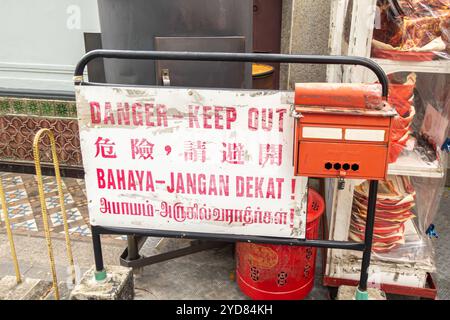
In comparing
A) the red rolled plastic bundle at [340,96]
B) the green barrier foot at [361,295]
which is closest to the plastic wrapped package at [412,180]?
the green barrier foot at [361,295]

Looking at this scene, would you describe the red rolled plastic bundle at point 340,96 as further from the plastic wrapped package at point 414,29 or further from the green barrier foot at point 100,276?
the green barrier foot at point 100,276

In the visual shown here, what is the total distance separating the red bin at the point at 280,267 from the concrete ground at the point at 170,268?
22 cm

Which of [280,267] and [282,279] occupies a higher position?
[280,267]

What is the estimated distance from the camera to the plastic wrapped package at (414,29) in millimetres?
2748

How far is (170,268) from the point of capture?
144 inches

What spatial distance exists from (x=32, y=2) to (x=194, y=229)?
11.8 ft

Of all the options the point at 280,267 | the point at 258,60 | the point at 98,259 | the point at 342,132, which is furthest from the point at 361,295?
the point at 98,259

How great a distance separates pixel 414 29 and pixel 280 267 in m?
1.78

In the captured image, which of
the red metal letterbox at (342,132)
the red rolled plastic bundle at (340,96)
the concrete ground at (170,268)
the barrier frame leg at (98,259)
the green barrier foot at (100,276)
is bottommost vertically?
the concrete ground at (170,268)

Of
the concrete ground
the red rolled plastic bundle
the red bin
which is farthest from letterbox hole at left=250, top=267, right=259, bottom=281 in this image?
the red rolled plastic bundle

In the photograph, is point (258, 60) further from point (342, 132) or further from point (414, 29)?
point (414, 29)

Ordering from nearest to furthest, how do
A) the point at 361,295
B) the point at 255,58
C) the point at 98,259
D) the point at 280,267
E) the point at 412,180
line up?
1. the point at 255,58
2. the point at 361,295
3. the point at 98,259
4. the point at 280,267
5. the point at 412,180
